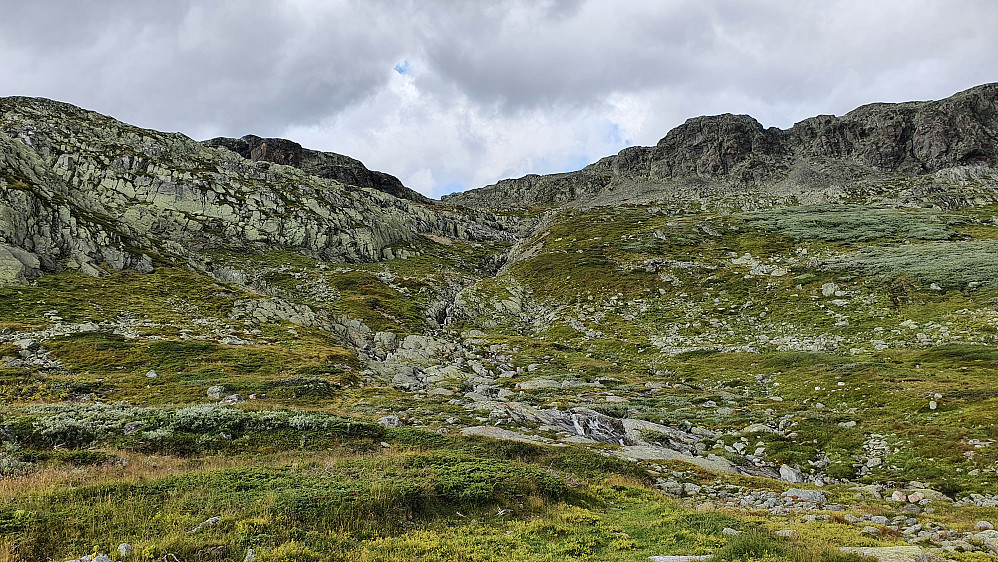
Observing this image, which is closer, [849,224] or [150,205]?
[849,224]

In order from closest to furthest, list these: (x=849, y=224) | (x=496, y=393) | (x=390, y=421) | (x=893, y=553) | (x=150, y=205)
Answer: (x=893, y=553) < (x=390, y=421) < (x=496, y=393) < (x=849, y=224) < (x=150, y=205)

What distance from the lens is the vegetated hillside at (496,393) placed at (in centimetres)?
1241

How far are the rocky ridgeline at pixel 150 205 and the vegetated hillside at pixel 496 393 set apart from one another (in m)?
0.84

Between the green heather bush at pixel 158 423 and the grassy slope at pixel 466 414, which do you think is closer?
the grassy slope at pixel 466 414

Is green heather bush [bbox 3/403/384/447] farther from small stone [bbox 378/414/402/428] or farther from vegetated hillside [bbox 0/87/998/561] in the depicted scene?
small stone [bbox 378/414/402/428]

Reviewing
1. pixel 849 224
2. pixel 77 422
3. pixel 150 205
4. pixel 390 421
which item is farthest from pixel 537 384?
pixel 150 205

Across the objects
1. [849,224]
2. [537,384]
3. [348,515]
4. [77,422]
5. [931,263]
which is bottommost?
[537,384]

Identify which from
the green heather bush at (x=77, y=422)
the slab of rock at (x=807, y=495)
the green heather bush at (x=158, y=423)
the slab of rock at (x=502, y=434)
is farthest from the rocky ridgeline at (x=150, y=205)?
the slab of rock at (x=807, y=495)

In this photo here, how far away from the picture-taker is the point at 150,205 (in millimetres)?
114438

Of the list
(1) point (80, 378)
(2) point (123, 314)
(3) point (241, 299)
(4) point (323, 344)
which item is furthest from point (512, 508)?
(3) point (241, 299)

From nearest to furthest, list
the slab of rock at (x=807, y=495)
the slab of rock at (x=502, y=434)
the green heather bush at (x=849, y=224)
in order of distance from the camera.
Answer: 1. the slab of rock at (x=807, y=495)
2. the slab of rock at (x=502, y=434)
3. the green heather bush at (x=849, y=224)

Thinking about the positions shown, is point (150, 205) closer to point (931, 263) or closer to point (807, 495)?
point (807, 495)

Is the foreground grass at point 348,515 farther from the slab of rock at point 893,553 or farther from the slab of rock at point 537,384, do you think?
the slab of rock at point 537,384

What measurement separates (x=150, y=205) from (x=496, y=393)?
120 metres
